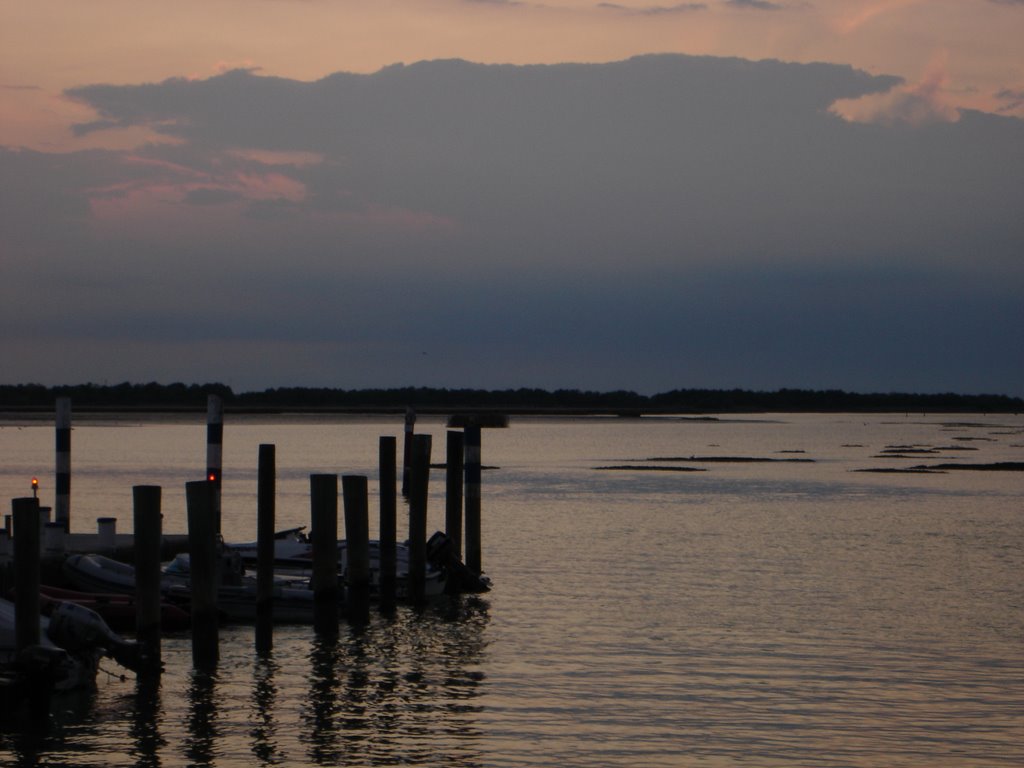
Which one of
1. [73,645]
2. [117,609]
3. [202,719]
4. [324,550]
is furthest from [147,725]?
[117,609]

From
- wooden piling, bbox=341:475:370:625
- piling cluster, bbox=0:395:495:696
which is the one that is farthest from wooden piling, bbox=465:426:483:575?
wooden piling, bbox=341:475:370:625

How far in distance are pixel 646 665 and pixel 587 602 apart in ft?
19.2

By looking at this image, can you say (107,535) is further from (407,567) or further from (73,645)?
(73,645)

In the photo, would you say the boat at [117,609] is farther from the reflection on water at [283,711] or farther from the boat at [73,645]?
the boat at [73,645]

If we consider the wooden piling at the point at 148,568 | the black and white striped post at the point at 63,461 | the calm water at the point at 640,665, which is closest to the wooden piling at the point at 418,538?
the calm water at the point at 640,665

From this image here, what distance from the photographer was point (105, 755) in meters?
14.0

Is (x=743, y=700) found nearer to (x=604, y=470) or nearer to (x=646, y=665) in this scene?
(x=646, y=665)

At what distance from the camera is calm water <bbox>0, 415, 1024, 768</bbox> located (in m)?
14.4

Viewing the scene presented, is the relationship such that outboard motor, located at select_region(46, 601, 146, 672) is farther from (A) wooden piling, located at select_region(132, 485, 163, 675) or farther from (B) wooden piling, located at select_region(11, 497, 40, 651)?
(B) wooden piling, located at select_region(11, 497, 40, 651)

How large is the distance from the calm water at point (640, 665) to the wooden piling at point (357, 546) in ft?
1.59

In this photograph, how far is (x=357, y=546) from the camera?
68.1 feet

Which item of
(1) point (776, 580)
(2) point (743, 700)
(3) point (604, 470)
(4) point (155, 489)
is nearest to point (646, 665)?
(2) point (743, 700)

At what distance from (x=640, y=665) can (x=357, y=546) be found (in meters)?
4.57

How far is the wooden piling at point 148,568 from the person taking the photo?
16.5 metres
